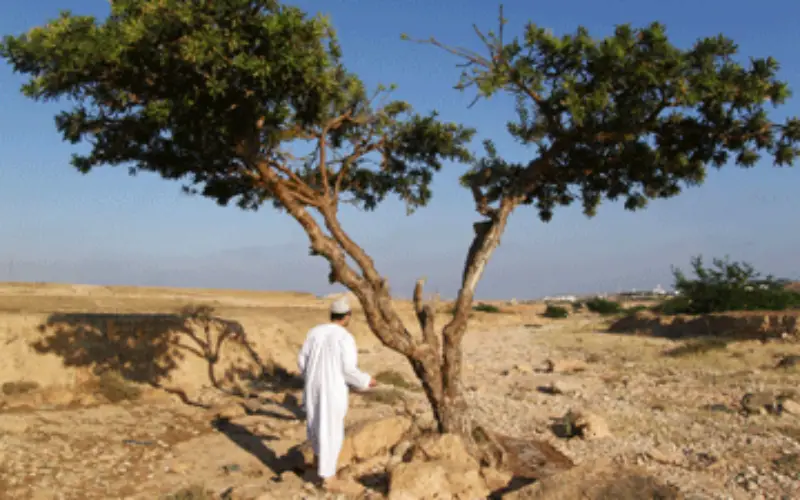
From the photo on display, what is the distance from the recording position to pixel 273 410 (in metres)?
10.0

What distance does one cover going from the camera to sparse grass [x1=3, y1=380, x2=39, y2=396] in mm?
9703

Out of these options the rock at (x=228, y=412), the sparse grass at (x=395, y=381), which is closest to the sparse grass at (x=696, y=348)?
the sparse grass at (x=395, y=381)

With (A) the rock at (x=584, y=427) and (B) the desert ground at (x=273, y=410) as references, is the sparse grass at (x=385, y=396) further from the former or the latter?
(A) the rock at (x=584, y=427)

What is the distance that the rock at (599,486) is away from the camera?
15.6 ft

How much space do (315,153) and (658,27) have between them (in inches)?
189

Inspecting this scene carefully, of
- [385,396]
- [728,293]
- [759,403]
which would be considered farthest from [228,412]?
[728,293]

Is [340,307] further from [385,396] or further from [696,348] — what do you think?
[696,348]

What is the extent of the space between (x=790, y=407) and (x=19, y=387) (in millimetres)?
11174

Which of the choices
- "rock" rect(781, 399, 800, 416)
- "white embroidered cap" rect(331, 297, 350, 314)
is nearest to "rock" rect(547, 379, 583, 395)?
"rock" rect(781, 399, 800, 416)

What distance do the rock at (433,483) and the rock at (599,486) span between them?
634 mm

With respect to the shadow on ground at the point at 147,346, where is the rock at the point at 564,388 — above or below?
below

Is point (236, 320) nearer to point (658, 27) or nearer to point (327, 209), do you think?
point (327, 209)

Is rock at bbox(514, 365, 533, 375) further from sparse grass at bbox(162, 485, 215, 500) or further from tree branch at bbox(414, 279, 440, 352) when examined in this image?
sparse grass at bbox(162, 485, 215, 500)

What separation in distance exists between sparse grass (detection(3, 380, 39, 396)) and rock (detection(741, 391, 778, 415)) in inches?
418
